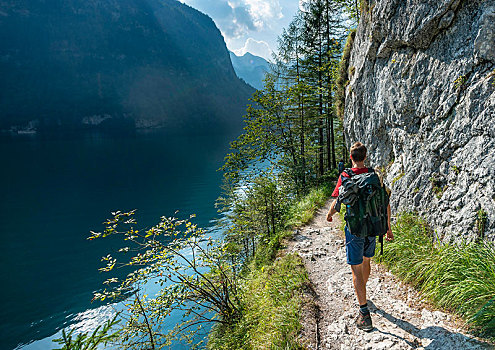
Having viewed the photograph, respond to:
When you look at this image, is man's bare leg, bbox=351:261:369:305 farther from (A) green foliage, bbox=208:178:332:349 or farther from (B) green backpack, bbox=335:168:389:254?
(A) green foliage, bbox=208:178:332:349

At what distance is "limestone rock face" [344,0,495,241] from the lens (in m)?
3.62

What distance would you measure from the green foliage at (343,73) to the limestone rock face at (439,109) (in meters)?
3.46

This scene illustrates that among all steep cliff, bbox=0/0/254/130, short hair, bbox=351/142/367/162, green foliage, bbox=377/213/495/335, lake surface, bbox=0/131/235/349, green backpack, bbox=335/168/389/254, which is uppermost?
steep cliff, bbox=0/0/254/130

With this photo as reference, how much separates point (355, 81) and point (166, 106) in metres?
183

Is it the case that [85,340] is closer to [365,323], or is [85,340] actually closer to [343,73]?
[365,323]

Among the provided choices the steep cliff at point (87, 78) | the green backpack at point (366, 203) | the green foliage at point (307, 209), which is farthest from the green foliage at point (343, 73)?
the steep cliff at point (87, 78)

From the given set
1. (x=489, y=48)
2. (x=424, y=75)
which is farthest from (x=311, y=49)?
(x=489, y=48)

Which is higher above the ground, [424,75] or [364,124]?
[424,75]

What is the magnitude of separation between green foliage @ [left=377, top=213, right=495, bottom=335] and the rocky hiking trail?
158 millimetres

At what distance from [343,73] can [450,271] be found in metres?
9.64

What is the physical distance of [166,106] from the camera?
17438cm

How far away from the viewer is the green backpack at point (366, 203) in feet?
9.80

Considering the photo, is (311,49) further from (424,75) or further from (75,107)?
(75,107)

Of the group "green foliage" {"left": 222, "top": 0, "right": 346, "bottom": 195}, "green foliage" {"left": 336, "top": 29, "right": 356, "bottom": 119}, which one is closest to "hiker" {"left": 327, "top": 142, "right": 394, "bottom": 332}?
"green foliage" {"left": 336, "top": 29, "right": 356, "bottom": 119}
